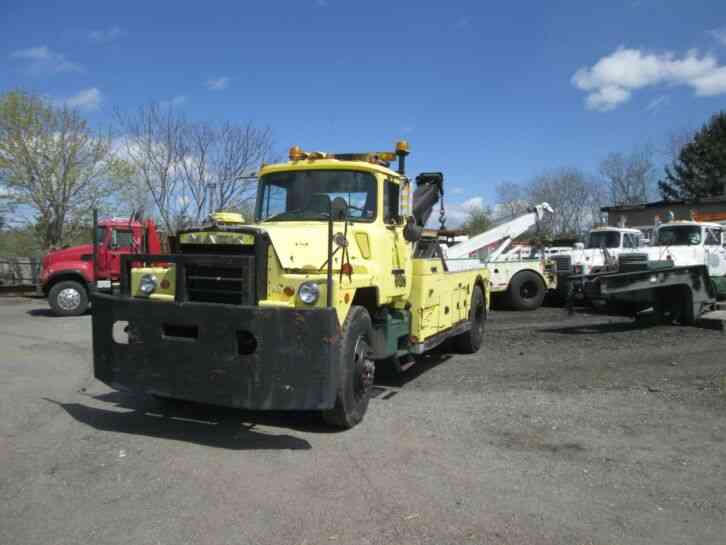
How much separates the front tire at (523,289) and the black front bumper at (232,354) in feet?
35.3

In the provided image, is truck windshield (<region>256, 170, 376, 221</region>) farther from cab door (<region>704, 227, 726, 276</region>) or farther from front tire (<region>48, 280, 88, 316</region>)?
cab door (<region>704, 227, 726, 276</region>)

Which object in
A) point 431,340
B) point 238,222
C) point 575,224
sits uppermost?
point 575,224

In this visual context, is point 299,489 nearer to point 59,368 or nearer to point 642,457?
point 642,457

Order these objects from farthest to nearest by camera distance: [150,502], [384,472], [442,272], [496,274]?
[496,274] < [442,272] < [384,472] < [150,502]

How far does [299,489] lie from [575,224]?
172 ft

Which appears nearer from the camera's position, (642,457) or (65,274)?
(642,457)

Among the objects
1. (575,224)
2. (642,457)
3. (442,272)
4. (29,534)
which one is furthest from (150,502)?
(575,224)

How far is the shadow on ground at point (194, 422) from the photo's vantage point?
5301 mm

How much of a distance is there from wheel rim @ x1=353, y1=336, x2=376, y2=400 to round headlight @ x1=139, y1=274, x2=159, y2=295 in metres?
2.03

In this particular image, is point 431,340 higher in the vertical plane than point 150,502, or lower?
higher

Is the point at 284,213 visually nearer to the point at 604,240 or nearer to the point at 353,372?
the point at 353,372

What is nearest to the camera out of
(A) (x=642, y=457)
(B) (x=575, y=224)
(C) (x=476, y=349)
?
(A) (x=642, y=457)

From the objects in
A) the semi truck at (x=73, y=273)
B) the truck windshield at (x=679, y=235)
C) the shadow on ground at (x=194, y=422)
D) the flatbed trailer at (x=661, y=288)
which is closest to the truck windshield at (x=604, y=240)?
the truck windshield at (x=679, y=235)

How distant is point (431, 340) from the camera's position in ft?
24.3
